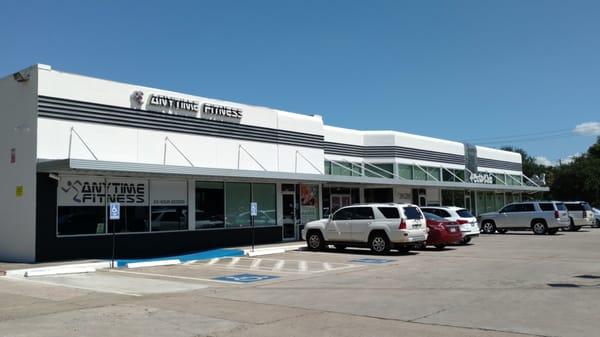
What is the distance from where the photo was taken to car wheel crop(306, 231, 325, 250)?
22.6 m

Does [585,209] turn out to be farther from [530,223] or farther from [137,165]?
[137,165]

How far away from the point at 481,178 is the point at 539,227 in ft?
47.1

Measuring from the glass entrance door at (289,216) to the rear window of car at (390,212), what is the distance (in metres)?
6.62

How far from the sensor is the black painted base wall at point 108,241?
696 inches

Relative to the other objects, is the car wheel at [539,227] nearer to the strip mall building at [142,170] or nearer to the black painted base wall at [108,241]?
the strip mall building at [142,170]

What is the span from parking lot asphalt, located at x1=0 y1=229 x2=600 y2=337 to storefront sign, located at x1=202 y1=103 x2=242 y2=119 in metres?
7.20

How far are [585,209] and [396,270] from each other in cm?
2473

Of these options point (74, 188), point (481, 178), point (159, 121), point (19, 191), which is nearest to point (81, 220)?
point (74, 188)

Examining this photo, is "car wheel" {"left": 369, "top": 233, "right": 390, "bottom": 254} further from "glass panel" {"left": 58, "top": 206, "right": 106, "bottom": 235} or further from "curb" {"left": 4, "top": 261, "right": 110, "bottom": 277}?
"glass panel" {"left": 58, "top": 206, "right": 106, "bottom": 235}

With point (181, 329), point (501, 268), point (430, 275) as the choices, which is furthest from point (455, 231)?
point (181, 329)

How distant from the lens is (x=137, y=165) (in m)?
17.8

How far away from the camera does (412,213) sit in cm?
2069

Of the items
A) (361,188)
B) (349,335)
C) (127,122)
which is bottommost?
(349,335)

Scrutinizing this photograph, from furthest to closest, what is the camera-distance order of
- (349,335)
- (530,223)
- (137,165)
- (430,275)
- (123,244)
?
(530,223), (123,244), (137,165), (430,275), (349,335)
